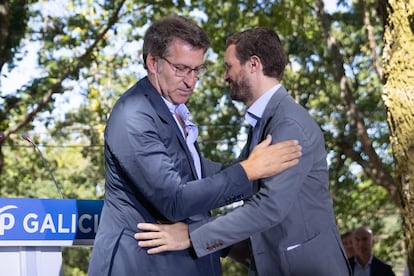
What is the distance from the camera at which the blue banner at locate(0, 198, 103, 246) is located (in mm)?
3768

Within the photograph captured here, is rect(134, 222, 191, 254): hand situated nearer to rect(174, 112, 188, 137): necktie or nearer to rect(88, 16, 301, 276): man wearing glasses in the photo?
rect(88, 16, 301, 276): man wearing glasses

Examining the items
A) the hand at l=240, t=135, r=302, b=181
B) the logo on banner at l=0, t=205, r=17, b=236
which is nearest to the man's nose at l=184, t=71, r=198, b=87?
the hand at l=240, t=135, r=302, b=181

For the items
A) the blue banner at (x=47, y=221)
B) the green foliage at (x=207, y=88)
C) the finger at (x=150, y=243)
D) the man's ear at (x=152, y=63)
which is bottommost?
the finger at (x=150, y=243)

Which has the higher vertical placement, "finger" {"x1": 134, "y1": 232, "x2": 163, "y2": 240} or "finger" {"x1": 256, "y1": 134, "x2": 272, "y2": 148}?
"finger" {"x1": 256, "y1": 134, "x2": 272, "y2": 148}

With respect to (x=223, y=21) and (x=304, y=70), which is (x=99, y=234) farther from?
(x=304, y=70)

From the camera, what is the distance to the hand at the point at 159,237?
3.45 meters

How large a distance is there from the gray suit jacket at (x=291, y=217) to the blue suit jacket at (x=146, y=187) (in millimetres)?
236

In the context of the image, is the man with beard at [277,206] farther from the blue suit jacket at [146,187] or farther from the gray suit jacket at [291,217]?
the blue suit jacket at [146,187]

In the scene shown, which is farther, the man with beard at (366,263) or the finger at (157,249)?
the man with beard at (366,263)

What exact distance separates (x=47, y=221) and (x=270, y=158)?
3.19 feet

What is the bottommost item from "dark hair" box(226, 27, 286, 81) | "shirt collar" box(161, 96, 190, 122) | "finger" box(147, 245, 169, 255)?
"finger" box(147, 245, 169, 255)

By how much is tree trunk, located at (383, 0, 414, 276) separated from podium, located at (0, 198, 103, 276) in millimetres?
3767

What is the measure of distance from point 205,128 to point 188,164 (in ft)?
67.2

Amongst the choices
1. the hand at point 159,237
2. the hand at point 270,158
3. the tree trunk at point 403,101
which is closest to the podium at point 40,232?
the hand at point 159,237
